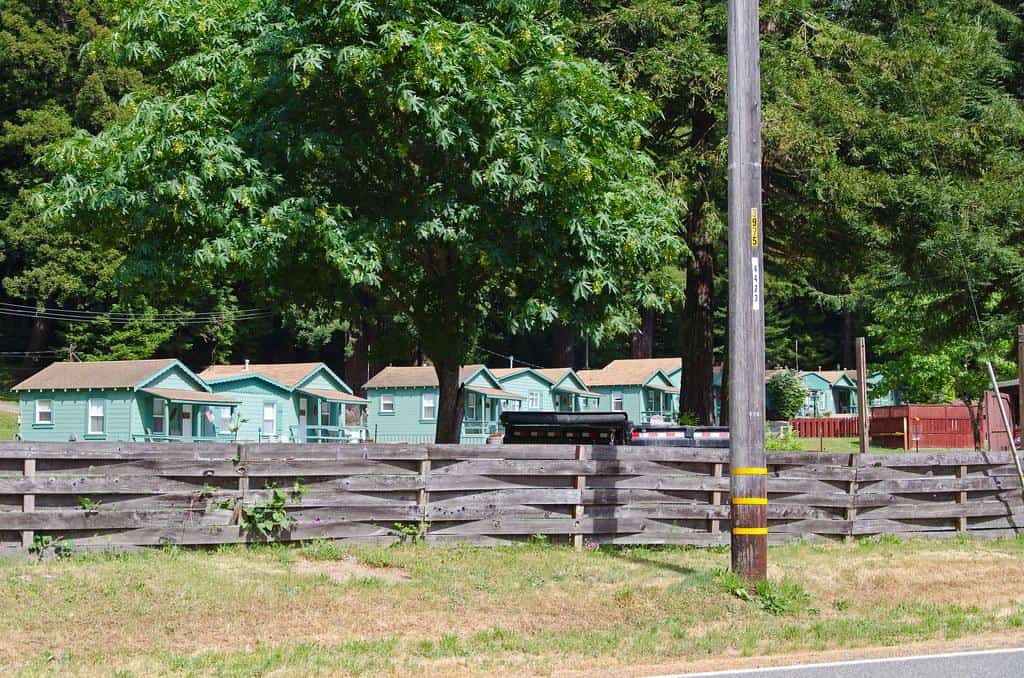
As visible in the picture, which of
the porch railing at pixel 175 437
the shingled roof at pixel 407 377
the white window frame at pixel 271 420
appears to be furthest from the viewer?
the shingled roof at pixel 407 377

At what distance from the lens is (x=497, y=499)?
14031 millimetres

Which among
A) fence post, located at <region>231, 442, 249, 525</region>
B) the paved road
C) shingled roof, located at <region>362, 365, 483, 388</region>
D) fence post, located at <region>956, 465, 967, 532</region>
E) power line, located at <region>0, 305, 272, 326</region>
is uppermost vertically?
power line, located at <region>0, 305, 272, 326</region>

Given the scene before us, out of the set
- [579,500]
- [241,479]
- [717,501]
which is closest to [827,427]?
[717,501]

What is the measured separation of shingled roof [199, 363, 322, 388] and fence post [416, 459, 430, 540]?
37.3 meters

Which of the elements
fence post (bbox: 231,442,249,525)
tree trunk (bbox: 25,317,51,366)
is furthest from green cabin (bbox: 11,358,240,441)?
fence post (bbox: 231,442,249,525)

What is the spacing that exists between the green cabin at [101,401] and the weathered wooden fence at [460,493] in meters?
31.3

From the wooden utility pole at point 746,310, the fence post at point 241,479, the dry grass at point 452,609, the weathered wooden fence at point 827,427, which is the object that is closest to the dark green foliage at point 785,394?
the weathered wooden fence at point 827,427

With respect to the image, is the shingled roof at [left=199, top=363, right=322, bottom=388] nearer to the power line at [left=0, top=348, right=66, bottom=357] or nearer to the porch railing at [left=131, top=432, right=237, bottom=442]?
the porch railing at [left=131, top=432, right=237, bottom=442]

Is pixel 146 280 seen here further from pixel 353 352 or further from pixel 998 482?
pixel 353 352

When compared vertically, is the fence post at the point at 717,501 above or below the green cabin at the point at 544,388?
below

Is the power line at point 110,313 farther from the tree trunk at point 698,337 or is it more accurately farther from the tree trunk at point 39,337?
the tree trunk at point 698,337

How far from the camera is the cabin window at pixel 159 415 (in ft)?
146

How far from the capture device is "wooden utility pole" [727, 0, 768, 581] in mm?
11945

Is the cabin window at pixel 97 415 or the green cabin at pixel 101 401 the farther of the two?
the cabin window at pixel 97 415
